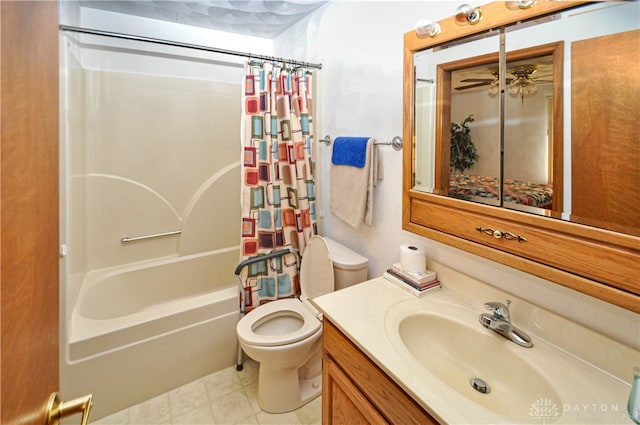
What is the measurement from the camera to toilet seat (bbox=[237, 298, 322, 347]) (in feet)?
5.32

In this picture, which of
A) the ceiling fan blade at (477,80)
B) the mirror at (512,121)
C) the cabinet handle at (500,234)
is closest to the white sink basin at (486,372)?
the cabinet handle at (500,234)

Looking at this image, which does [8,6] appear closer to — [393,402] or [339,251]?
[393,402]

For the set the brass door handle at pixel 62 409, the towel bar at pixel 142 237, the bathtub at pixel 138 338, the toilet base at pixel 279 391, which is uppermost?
the towel bar at pixel 142 237

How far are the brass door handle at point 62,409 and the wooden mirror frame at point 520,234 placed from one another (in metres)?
1.13

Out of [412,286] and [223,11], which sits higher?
[223,11]

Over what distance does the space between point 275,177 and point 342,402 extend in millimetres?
1378

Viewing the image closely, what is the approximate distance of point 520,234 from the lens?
94cm

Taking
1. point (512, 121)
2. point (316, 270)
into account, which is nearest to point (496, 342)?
point (512, 121)

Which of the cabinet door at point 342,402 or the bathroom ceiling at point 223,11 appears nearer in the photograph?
the cabinet door at point 342,402

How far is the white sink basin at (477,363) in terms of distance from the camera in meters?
0.91

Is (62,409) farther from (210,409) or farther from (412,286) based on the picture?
(210,409)

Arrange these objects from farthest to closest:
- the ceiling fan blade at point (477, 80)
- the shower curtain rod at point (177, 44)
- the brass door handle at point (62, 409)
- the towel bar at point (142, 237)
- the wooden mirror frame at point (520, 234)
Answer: the towel bar at point (142, 237)
the shower curtain rod at point (177, 44)
the ceiling fan blade at point (477, 80)
the wooden mirror frame at point (520, 234)
the brass door handle at point (62, 409)

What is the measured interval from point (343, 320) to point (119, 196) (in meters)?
2.10

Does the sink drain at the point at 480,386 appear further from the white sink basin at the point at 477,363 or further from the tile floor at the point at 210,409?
the tile floor at the point at 210,409
